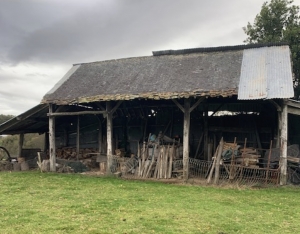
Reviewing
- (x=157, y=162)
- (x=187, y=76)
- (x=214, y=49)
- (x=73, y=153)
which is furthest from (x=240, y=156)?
(x=73, y=153)

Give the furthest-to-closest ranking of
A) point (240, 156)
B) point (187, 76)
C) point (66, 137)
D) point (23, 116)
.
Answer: point (66, 137) < point (23, 116) < point (187, 76) < point (240, 156)

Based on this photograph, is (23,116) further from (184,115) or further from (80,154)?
(184,115)

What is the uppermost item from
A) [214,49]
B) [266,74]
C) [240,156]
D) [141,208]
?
[214,49]

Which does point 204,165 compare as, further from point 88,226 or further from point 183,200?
point 88,226

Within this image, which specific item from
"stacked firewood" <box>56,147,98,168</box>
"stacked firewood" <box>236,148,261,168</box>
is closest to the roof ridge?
"stacked firewood" <box>236,148,261,168</box>

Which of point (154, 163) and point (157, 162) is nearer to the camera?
point (157, 162)

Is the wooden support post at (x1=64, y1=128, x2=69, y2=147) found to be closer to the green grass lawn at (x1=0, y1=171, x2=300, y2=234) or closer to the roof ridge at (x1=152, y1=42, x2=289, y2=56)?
the roof ridge at (x1=152, y1=42, x2=289, y2=56)

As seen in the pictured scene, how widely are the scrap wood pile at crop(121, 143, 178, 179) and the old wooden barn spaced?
4 cm

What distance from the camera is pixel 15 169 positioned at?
15.2 m

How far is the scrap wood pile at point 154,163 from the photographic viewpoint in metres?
11.9

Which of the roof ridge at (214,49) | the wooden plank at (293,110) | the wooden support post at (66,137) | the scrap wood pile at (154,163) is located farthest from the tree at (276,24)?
the wooden support post at (66,137)

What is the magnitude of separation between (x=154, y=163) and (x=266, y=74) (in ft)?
17.4

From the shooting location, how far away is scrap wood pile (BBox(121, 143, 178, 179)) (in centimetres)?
1189

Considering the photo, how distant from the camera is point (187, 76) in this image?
1253cm
